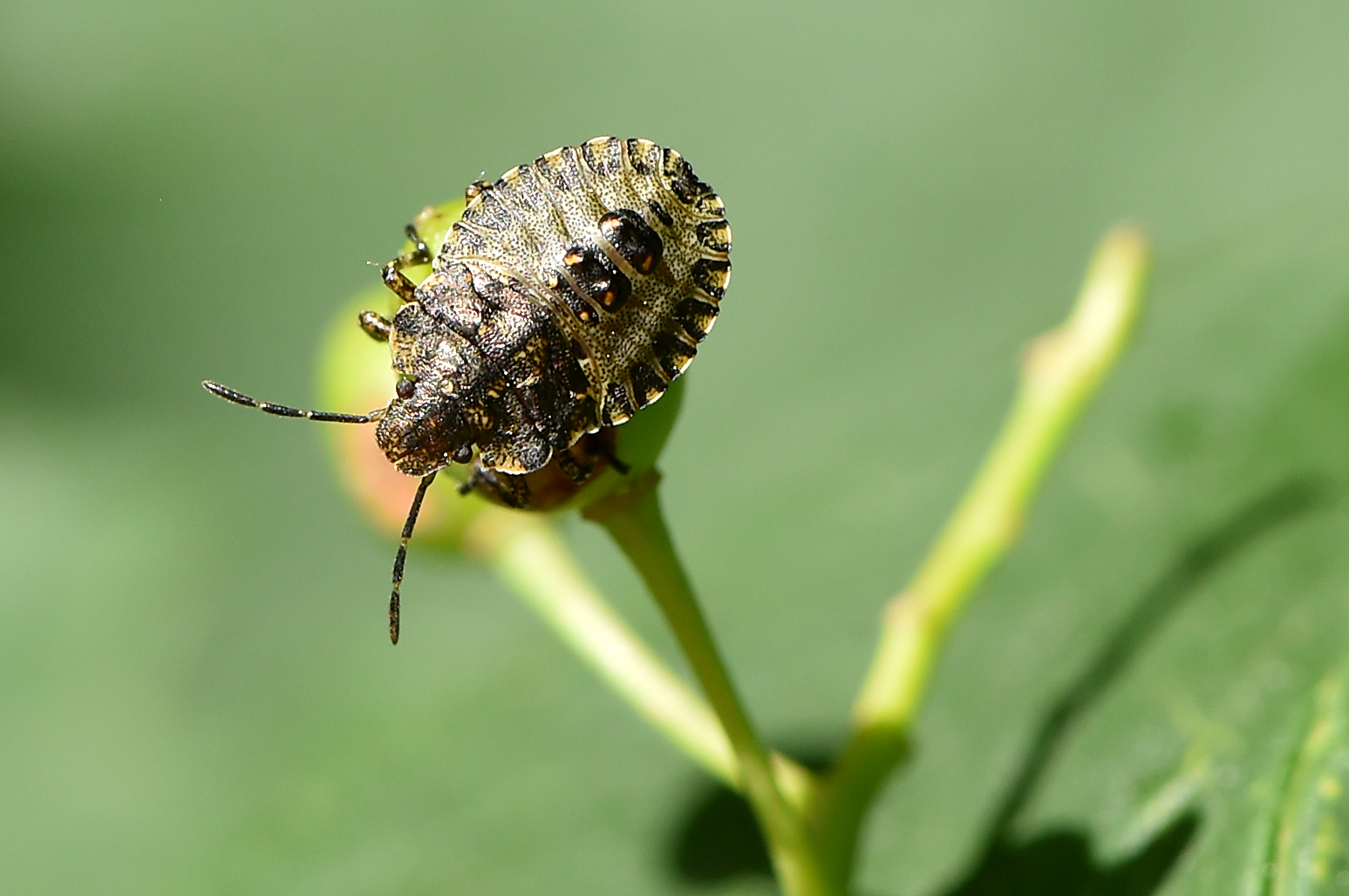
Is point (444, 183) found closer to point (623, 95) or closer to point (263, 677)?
point (623, 95)

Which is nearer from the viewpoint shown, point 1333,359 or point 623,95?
point 1333,359

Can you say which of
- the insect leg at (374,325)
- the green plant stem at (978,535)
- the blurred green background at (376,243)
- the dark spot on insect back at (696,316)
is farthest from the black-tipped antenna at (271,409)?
the blurred green background at (376,243)

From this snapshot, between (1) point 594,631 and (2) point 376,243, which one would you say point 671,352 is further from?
(2) point 376,243

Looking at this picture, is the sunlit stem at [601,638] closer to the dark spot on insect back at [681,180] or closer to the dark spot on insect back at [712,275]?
the dark spot on insect back at [712,275]

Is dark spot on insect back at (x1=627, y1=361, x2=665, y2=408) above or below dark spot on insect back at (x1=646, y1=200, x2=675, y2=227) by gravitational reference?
below

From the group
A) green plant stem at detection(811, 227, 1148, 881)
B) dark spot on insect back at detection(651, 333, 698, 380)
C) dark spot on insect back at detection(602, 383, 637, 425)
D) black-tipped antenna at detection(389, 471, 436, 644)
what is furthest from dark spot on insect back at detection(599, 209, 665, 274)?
green plant stem at detection(811, 227, 1148, 881)

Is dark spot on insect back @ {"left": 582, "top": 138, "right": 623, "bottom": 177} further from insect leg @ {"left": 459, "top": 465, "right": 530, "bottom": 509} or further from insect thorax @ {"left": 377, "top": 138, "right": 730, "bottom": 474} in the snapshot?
insect leg @ {"left": 459, "top": 465, "right": 530, "bottom": 509}

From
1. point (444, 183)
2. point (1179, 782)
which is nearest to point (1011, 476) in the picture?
point (1179, 782)
